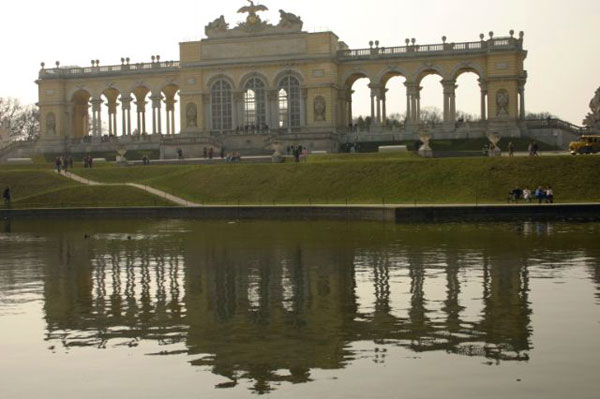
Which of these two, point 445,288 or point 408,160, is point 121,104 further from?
point 445,288

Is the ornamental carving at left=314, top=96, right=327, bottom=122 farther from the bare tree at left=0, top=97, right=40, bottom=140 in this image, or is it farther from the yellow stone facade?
the bare tree at left=0, top=97, right=40, bottom=140

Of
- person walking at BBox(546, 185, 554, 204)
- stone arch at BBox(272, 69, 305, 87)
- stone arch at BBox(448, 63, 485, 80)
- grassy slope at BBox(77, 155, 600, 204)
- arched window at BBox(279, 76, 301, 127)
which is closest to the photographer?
person walking at BBox(546, 185, 554, 204)

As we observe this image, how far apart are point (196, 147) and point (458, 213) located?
149 ft

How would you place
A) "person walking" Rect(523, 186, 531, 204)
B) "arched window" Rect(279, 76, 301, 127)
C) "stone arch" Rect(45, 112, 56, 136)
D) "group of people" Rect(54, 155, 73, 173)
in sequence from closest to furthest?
1. "person walking" Rect(523, 186, 531, 204)
2. "group of people" Rect(54, 155, 73, 173)
3. "arched window" Rect(279, 76, 301, 127)
4. "stone arch" Rect(45, 112, 56, 136)

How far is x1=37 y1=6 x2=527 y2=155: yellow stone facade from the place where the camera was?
3590 inches

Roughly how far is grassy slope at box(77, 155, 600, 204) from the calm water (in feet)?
70.8

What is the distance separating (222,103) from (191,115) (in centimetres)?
352

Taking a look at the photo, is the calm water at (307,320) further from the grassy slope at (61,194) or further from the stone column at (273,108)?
the stone column at (273,108)

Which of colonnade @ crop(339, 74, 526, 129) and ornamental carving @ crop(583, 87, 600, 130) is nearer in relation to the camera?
colonnade @ crop(339, 74, 526, 129)

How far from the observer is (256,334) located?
1838 cm

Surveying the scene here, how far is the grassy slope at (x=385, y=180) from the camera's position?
57.7 meters

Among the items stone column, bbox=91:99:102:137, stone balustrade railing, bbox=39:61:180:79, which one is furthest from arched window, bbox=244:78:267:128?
stone column, bbox=91:99:102:137

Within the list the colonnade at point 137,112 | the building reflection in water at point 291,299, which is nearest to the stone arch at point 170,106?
the colonnade at point 137,112

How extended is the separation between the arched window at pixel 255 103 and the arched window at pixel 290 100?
1952 mm
